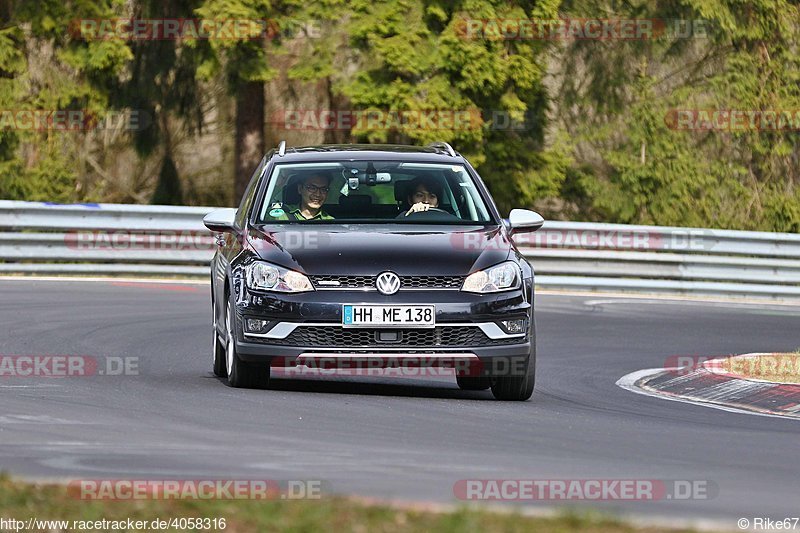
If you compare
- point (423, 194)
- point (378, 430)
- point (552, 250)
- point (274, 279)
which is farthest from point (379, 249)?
point (552, 250)

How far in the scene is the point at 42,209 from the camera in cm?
2305

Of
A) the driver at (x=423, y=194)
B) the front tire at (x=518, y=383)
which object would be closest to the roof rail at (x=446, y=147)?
the driver at (x=423, y=194)

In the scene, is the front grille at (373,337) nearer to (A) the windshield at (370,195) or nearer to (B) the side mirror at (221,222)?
(A) the windshield at (370,195)

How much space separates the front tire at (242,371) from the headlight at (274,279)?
369 mm

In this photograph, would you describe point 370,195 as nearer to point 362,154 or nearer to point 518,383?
point 362,154

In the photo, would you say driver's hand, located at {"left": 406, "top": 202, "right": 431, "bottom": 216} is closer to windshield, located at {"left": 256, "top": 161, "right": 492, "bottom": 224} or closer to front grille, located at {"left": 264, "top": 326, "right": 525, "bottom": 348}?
windshield, located at {"left": 256, "top": 161, "right": 492, "bottom": 224}

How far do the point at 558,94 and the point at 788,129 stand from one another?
4.34 meters

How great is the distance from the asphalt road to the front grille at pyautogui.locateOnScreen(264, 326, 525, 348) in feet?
1.23

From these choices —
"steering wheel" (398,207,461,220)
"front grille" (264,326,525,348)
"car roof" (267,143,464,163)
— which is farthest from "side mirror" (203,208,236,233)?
"front grille" (264,326,525,348)

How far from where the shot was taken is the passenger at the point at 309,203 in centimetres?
1212

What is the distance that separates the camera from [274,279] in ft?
36.6

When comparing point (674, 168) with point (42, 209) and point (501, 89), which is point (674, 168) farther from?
point (42, 209)

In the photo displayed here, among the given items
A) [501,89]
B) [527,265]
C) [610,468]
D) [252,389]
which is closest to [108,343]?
[252,389]

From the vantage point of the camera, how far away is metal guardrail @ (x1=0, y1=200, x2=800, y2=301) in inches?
900
